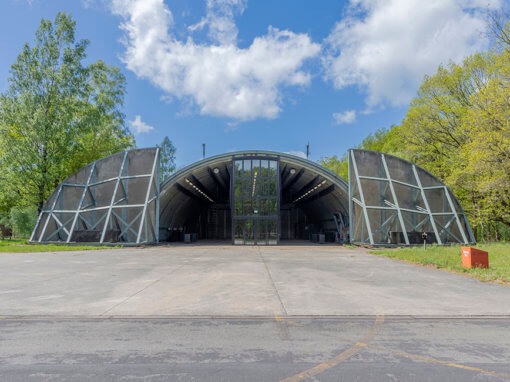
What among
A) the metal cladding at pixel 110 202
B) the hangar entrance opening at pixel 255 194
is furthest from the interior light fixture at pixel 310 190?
the metal cladding at pixel 110 202

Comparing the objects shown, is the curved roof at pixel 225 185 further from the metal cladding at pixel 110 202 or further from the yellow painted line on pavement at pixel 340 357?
the yellow painted line on pavement at pixel 340 357

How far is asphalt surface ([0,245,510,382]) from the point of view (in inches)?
143

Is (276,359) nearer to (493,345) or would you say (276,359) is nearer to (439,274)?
(493,345)

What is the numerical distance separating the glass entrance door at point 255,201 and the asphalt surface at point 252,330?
18326 mm

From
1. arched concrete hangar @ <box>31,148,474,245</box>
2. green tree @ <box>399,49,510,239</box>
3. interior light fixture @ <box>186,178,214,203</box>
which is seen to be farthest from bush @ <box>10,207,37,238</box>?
green tree @ <box>399,49,510,239</box>

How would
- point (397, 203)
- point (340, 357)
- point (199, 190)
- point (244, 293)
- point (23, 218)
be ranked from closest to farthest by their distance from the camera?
point (340, 357)
point (244, 293)
point (397, 203)
point (199, 190)
point (23, 218)

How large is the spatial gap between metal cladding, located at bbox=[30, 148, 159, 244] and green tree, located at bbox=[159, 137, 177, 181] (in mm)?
27441

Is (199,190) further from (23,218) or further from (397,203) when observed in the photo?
(397,203)

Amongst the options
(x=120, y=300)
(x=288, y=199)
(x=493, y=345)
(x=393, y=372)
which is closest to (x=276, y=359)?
(x=393, y=372)

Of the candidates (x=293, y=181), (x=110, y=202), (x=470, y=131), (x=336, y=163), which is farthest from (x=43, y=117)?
(x=336, y=163)

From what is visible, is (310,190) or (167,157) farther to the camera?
(167,157)

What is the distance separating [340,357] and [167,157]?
180 ft

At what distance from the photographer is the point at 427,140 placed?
31078mm

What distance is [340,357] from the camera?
3979 millimetres
